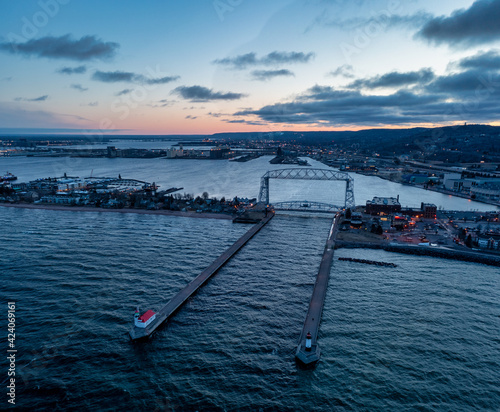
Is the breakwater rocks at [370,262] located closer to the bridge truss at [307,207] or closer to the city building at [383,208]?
the bridge truss at [307,207]

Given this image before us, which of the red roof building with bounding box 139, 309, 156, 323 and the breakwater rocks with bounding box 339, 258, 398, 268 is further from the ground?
the red roof building with bounding box 139, 309, 156, 323

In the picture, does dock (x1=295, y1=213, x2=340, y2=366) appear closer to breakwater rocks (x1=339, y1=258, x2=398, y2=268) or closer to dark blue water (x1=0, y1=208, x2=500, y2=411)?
dark blue water (x1=0, y1=208, x2=500, y2=411)

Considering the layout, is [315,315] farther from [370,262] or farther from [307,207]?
[307,207]

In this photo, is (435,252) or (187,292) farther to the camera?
(435,252)

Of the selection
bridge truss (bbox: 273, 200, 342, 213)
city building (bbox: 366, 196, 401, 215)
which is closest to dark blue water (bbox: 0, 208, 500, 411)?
city building (bbox: 366, 196, 401, 215)

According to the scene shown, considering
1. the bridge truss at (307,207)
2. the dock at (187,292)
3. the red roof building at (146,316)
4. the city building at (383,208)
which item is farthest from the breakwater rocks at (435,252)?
the red roof building at (146,316)

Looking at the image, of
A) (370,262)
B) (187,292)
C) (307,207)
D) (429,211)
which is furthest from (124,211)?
(429,211)
